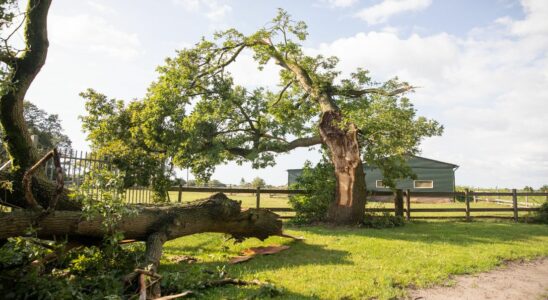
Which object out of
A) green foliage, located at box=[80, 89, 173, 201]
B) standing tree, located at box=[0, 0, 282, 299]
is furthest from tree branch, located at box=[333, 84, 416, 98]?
standing tree, located at box=[0, 0, 282, 299]

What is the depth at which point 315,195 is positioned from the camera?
15375mm

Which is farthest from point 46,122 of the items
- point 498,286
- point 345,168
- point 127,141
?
point 498,286

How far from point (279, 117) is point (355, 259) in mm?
11324

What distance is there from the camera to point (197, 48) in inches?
706

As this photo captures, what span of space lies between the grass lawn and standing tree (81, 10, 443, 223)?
3.35 meters

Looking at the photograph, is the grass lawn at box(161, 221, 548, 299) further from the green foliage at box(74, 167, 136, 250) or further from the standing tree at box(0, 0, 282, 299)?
the green foliage at box(74, 167, 136, 250)

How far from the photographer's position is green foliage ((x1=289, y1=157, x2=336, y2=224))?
15.1 m

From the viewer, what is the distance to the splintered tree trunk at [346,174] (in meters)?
14.0

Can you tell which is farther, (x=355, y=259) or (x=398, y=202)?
(x=398, y=202)

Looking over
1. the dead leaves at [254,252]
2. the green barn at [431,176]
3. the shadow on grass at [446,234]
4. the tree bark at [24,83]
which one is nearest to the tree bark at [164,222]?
the dead leaves at [254,252]

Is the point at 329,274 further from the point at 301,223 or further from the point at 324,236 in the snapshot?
the point at 301,223

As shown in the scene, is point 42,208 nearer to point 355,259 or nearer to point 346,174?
point 355,259

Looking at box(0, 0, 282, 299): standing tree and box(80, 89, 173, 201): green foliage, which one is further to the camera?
box(80, 89, 173, 201): green foliage

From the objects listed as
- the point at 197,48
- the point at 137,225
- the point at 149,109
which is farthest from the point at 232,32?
the point at 137,225
